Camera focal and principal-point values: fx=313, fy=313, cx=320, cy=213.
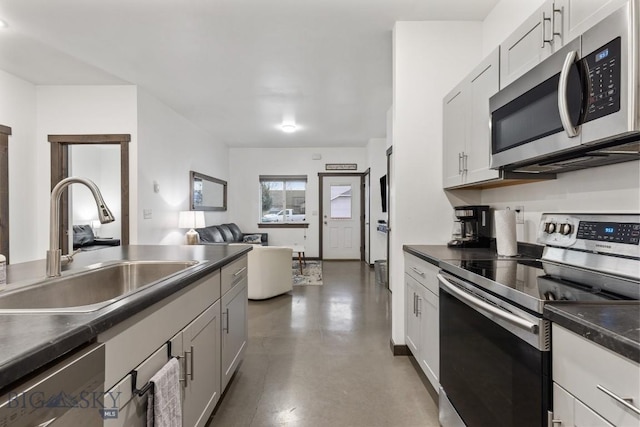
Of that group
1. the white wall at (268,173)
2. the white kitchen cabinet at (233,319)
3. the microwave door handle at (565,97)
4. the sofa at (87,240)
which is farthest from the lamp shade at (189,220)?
the microwave door handle at (565,97)

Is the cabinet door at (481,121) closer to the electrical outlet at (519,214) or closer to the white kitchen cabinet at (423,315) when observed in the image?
the electrical outlet at (519,214)

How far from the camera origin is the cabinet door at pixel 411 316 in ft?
7.30

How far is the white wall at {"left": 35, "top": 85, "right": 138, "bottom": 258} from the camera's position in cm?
376

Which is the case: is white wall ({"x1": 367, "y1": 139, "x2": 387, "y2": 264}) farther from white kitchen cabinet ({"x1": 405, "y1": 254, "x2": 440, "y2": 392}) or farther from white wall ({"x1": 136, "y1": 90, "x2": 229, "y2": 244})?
white kitchen cabinet ({"x1": 405, "y1": 254, "x2": 440, "y2": 392})

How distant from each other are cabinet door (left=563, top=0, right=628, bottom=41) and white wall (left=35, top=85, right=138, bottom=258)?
4077 millimetres

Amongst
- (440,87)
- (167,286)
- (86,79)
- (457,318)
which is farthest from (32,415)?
(86,79)

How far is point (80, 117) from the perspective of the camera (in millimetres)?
3807

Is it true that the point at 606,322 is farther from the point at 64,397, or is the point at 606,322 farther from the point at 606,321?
the point at 64,397

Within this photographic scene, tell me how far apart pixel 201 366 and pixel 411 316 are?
4.96ft

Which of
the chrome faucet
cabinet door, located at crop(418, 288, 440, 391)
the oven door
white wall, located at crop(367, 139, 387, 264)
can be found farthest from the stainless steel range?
white wall, located at crop(367, 139, 387, 264)

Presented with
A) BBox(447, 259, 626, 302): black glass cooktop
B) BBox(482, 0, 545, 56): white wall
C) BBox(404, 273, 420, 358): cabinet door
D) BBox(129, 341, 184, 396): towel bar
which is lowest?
BBox(404, 273, 420, 358): cabinet door

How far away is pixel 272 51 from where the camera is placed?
294 centimetres

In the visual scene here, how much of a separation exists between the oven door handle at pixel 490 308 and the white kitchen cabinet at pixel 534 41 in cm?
113

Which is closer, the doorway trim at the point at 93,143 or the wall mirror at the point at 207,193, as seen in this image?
the doorway trim at the point at 93,143
